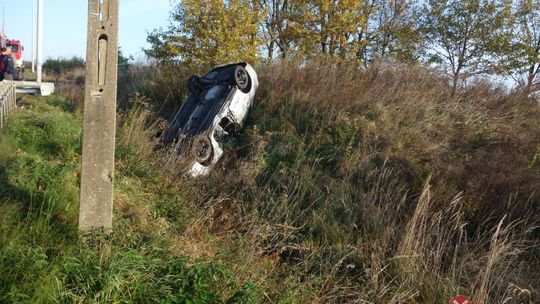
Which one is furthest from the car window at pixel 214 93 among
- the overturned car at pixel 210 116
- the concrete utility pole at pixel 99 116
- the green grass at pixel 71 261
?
the concrete utility pole at pixel 99 116

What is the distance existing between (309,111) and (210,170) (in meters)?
2.81

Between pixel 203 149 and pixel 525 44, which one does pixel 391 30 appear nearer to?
pixel 525 44

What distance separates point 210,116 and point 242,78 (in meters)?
1.29

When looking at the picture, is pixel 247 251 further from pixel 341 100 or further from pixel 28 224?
pixel 341 100

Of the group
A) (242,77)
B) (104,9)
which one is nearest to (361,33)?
(242,77)

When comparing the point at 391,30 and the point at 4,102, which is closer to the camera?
the point at 4,102

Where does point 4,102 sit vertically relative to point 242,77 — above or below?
below

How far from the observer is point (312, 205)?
6.34 m

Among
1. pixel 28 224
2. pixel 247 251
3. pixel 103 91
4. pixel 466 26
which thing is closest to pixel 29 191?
pixel 28 224

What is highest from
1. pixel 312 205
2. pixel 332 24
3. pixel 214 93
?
pixel 332 24

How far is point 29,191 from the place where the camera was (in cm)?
438

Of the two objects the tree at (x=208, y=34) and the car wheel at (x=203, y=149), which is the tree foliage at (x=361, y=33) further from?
the car wheel at (x=203, y=149)

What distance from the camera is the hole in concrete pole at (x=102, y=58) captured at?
3480 mm

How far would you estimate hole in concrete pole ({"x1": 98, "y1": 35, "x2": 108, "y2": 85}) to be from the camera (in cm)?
348
